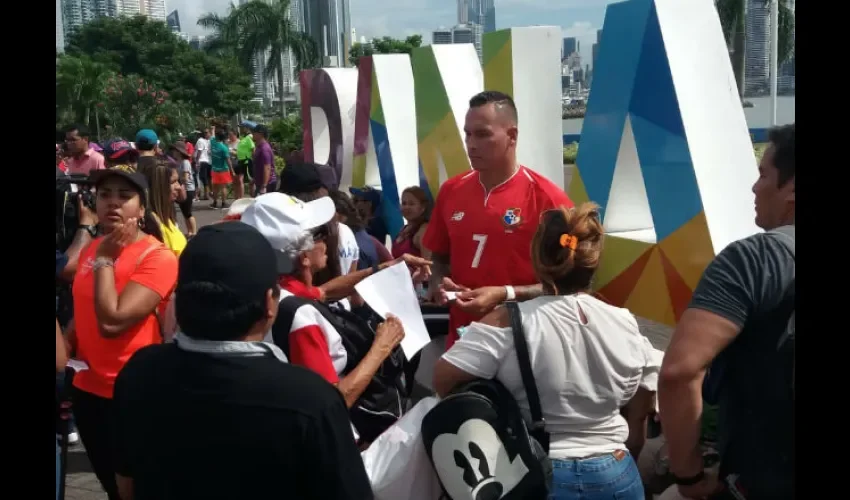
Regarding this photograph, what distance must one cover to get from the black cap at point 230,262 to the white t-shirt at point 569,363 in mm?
789

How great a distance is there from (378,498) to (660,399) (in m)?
0.98

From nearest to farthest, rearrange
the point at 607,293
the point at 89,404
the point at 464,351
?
the point at 464,351, the point at 89,404, the point at 607,293

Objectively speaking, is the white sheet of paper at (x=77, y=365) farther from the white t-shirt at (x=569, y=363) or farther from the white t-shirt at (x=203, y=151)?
the white t-shirt at (x=203, y=151)

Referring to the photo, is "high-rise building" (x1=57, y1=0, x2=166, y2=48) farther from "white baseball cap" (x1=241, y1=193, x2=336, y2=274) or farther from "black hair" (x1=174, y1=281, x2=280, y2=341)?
"black hair" (x1=174, y1=281, x2=280, y2=341)

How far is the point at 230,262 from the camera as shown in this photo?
176 centimetres

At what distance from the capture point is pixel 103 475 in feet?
10.6

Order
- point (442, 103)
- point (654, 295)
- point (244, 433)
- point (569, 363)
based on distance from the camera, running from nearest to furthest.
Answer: point (244, 433), point (569, 363), point (654, 295), point (442, 103)

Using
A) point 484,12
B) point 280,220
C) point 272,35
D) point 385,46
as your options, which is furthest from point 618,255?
point 484,12

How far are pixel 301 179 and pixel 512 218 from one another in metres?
1.01

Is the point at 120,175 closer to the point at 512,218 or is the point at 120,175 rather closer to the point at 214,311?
the point at 512,218

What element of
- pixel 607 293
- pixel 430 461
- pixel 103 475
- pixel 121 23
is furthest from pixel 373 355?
pixel 121 23

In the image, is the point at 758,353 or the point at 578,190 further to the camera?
the point at 578,190

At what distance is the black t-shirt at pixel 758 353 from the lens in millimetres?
1920
